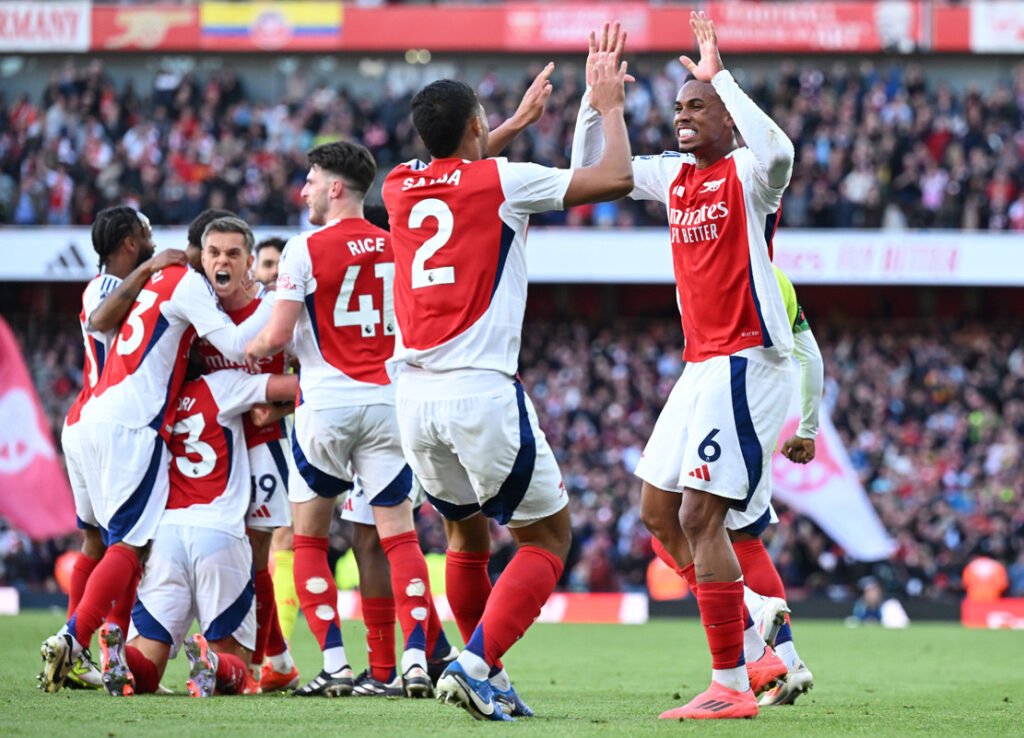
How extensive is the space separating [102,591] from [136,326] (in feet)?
Result: 4.19

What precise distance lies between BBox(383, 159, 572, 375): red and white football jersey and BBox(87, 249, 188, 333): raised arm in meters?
1.96

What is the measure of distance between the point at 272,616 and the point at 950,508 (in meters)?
15.1

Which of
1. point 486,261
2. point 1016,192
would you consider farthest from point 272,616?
point 1016,192

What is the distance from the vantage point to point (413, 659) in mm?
6359

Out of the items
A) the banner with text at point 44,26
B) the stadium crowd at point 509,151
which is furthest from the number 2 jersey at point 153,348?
the banner with text at point 44,26

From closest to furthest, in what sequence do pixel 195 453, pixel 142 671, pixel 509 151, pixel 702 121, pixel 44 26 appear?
pixel 702 121
pixel 142 671
pixel 195 453
pixel 509 151
pixel 44 26

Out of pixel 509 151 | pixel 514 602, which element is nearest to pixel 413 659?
pixel 514 602

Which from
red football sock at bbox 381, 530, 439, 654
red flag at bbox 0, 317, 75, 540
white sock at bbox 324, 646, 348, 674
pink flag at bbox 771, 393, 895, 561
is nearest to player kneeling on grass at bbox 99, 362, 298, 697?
white sock at bbox 324, 646, 348, 674

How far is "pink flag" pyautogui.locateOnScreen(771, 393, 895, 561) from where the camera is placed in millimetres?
17406

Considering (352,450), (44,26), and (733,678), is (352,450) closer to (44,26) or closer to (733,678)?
(733,678)

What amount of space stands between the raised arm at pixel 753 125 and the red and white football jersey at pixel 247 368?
2.72 metres

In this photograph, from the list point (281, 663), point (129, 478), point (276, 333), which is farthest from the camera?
point (281, 663)

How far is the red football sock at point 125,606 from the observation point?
6.68 meters

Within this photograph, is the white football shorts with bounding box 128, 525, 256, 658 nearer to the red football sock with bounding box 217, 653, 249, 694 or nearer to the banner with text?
the red football sock with bounding box 217, 653, 249, 694
